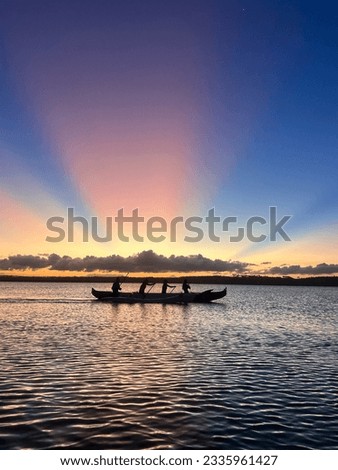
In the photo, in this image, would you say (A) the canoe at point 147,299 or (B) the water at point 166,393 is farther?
(A) the canoe at point 147,299

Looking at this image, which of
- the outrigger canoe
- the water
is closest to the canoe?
the outrigger canoe

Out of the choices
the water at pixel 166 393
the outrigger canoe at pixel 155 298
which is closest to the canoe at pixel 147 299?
the outrigger canoe at pixel 155 298

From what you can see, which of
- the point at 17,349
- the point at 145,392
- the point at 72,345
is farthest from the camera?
the point at 72,345

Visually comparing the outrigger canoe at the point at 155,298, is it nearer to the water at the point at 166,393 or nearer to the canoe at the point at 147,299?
the canoe at the point at 147,299

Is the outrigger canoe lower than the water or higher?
higher

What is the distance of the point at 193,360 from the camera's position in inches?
874

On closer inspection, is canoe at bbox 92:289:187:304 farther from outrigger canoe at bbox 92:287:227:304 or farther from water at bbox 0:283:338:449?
water at bbox 0:283:338:449

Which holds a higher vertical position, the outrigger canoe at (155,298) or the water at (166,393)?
the outrigger canoe at (155,298)

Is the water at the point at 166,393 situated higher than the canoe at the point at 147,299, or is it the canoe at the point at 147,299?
the canoe at the point at 147,299

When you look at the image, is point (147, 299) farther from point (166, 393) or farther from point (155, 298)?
point (166, 393)

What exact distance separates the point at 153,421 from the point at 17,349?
14.5 metres

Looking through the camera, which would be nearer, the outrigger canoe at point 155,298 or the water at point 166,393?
the water at point 166,393
